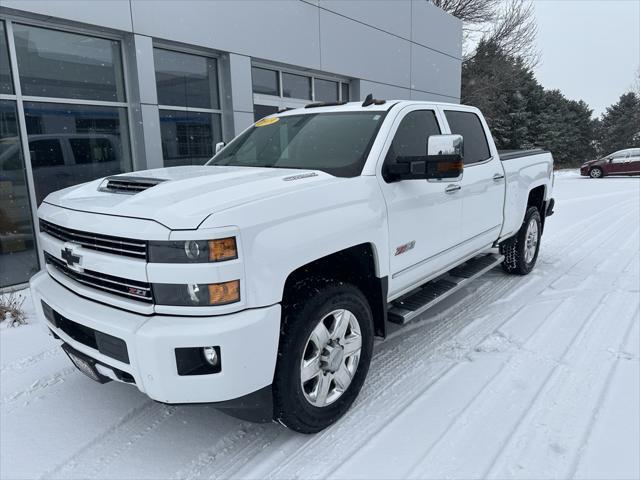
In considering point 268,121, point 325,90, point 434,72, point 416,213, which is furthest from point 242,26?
point 434,72

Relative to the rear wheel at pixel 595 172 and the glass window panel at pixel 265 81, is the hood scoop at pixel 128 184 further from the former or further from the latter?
the rear wheel at pixel 595 172

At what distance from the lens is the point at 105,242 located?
7.82 ft

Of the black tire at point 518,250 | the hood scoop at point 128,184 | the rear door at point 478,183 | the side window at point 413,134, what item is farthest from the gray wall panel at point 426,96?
the hood scoop at point 128,184

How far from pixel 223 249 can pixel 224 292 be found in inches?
7.9

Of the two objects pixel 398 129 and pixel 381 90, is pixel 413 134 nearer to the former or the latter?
pixel 398 129

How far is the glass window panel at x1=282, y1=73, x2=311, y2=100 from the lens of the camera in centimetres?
995

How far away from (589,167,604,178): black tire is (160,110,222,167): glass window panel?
2189cm

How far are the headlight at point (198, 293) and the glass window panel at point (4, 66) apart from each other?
5.16 m

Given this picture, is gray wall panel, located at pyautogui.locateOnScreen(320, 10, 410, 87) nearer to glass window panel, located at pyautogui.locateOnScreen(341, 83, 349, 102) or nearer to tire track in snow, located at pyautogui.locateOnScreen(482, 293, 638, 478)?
glass window panel, located at pyautogui.locateOnScreen(341, 83, 349, 102)

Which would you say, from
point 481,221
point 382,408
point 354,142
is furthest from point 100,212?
point 481,221

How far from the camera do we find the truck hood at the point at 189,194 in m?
2.22

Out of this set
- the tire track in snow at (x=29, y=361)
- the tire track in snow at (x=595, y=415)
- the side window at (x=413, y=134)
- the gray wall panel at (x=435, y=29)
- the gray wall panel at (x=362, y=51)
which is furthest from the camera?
the gray wall panel at (x=435, y=29)

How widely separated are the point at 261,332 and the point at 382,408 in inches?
46.7

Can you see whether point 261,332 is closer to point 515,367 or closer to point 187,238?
point 187,238
